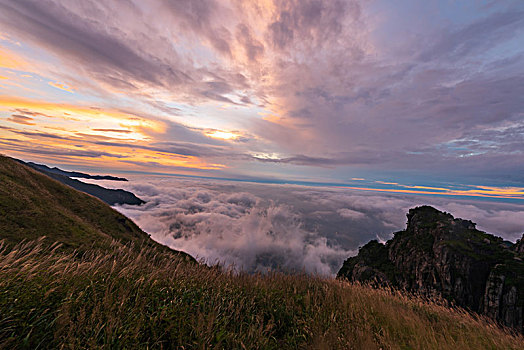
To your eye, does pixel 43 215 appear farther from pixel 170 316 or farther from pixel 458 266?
pixel 458 266

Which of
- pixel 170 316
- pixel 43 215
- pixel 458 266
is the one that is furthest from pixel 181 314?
pixel 458 266

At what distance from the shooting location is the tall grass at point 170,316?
291 centimetres

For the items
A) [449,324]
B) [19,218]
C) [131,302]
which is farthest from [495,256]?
[19,218]

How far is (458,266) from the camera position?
5650 centimetres

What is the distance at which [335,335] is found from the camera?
171 inches

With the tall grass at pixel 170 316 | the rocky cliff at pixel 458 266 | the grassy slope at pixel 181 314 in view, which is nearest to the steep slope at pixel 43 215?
the grassy slope at pixel 181 314

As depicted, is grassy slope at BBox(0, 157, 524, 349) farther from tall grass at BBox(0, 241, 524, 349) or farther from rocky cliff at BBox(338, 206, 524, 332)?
rocky cliff at BBox(338, 206, 524, 332)

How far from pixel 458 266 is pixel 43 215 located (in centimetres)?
8555

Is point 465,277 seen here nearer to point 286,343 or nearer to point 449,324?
point 449,324

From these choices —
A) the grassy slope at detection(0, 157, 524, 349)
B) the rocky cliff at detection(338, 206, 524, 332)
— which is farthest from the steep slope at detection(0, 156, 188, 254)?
the rocky cliff at detection(338, 206, 524, 332)

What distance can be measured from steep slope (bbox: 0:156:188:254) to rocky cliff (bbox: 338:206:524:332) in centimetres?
5761

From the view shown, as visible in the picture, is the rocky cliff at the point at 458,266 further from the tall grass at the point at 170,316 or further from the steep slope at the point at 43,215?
the steep slope at the point at 43,215

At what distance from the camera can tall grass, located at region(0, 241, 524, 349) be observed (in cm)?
291

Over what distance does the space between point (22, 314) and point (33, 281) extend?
775 mm
